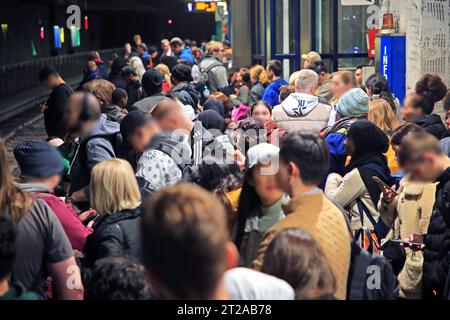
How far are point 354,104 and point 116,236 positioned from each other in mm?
3265

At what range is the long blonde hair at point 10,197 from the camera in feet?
14.7

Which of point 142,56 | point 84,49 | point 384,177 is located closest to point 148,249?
point 384,177

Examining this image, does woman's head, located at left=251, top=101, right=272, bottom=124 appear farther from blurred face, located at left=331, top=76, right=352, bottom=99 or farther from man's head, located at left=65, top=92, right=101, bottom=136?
man's head, located at left=65, top=92, right=101, bottom=136

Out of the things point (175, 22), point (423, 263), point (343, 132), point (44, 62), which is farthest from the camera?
point (175, 22)

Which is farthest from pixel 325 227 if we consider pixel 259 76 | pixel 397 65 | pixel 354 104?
pixel 259 76

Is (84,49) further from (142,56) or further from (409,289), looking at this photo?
(409,289)

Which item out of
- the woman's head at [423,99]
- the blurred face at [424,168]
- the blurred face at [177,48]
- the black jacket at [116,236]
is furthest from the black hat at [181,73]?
the blurred face at [177,48]

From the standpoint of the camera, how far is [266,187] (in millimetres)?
4727

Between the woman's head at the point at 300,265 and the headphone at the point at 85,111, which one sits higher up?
the headphone at the point at 85,111

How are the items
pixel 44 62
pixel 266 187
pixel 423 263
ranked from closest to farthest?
pixel 266 187 < pixel 423 263 < pixel 44 62

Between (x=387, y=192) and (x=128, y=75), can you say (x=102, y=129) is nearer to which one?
(x=387, y=192)

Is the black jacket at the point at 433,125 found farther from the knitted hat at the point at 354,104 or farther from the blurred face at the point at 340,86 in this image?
the blurred face at the point at 340,86

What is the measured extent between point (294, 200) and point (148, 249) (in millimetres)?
1553

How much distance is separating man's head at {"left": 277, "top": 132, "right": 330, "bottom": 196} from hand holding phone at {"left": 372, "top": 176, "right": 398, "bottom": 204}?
2.02 metres
